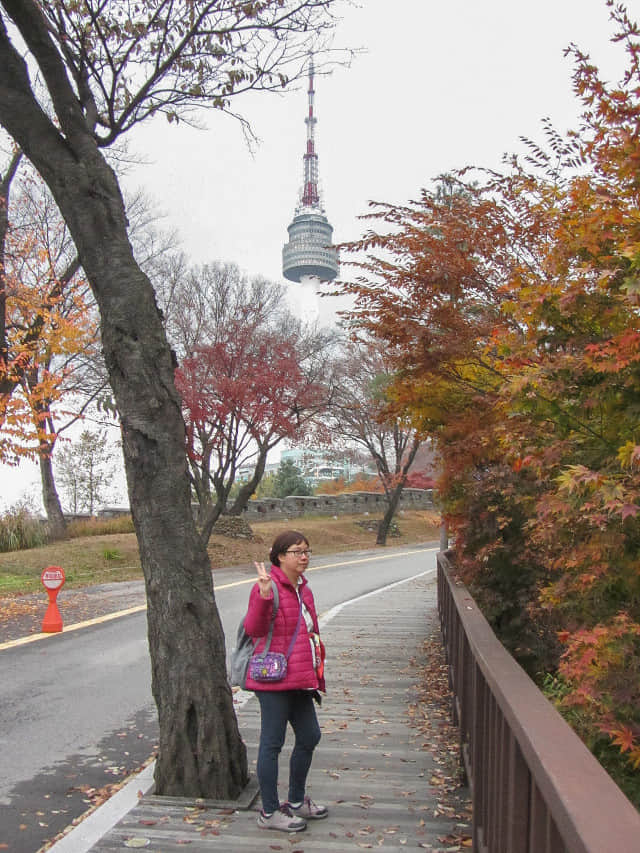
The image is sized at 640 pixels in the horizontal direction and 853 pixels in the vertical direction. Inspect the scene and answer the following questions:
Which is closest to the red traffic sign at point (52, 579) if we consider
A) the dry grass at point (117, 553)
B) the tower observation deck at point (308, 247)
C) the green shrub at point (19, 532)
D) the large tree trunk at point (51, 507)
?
the dry grass at point (117, 553)

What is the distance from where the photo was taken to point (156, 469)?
4844 millimetres

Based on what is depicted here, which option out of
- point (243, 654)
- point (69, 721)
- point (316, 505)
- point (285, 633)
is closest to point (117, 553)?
point (69, 721)

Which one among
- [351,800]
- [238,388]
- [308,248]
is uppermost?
[308,248]

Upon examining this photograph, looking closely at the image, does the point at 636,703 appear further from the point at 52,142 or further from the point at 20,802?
the point at 52,142

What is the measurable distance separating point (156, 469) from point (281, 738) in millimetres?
1750

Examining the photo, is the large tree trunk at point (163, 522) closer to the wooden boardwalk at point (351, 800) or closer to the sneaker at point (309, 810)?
the wooden boardwalk at point (351, 800)

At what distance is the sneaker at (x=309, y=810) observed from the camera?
4293 mm

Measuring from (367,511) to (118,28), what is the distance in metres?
39.1

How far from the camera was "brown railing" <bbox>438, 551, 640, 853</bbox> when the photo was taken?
1580 mm

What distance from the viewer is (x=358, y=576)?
20000mm

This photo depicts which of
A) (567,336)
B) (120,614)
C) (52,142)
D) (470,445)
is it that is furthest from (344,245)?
(120,614)

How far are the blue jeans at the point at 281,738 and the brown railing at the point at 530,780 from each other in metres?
0.97

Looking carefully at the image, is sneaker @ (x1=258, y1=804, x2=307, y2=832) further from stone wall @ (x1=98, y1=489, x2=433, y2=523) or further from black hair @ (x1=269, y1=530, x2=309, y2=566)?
stone wall @ (x1=98, y1=489, x2=433, y2=523)

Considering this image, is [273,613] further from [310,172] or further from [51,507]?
[310,172]
